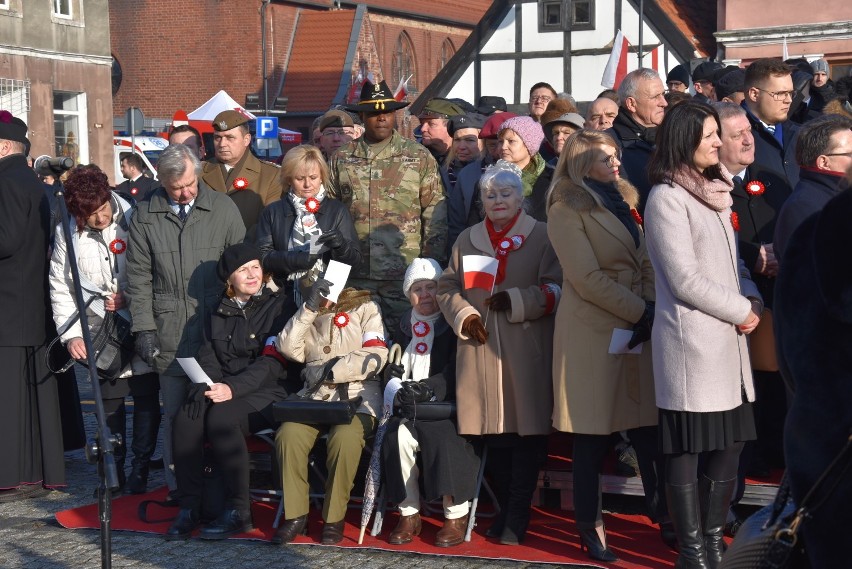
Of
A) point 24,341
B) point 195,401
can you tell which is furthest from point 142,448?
point 195,401

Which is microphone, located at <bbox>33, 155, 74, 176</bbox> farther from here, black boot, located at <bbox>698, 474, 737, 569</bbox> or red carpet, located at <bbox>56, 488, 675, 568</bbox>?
black boot, located at <bbox>698, 474, 737, 569</bbox>

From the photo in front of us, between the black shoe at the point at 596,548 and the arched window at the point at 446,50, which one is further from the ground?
the arched window at the point at 446,50

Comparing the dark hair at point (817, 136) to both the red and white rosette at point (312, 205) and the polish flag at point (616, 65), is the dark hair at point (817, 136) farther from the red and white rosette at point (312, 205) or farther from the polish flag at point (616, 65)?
the polish flag at point (616, 65)

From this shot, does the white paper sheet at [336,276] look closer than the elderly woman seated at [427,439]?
No

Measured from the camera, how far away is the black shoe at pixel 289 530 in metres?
6.70

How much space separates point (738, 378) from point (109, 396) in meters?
4.32

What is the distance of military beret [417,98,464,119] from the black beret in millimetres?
2676

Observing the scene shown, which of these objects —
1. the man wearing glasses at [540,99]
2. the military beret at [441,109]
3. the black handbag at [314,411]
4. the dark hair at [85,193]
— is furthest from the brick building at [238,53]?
the black handbag at [314,411]

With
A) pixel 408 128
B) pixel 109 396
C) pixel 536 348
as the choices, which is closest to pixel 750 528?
pixel 536 348

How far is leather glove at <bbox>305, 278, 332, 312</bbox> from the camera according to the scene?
7004 millimetres

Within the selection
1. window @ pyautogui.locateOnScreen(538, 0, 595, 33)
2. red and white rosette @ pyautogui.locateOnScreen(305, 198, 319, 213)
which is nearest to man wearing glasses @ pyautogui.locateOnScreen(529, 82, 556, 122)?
red and white rosette @ pyautogui.locateOnScreen(305, 198, 319, 213)

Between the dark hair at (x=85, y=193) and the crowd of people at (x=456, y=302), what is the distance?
0.03 metres

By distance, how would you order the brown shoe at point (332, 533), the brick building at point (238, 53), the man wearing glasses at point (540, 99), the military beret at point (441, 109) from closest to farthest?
the brown shoe at point (332, 533), the military beret at point (441, 109), the man wearing glasses at point (540, 99), the brick building at point (238, 53)

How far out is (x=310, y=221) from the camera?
754 cm
